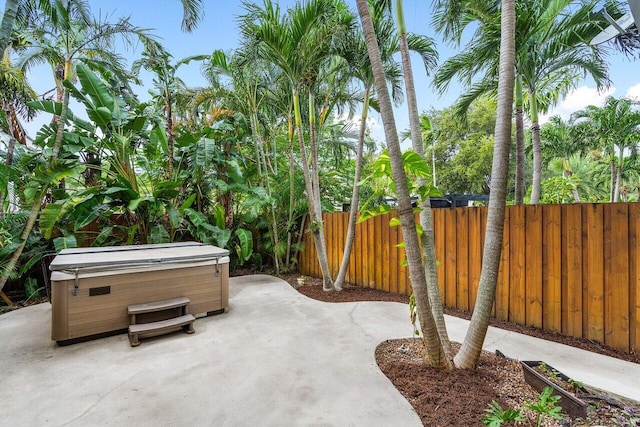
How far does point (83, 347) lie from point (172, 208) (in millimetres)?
2550

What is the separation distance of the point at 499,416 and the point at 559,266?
2.10 metres

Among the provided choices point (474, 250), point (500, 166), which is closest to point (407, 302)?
point (474, 250)

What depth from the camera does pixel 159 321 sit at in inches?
120

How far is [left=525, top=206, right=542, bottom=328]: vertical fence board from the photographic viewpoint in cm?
296

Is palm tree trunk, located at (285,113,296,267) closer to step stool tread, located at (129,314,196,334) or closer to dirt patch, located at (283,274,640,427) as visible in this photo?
step stool tread, located at (129,314,196,334)

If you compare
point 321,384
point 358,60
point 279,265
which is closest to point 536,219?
point 321,384

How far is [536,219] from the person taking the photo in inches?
117

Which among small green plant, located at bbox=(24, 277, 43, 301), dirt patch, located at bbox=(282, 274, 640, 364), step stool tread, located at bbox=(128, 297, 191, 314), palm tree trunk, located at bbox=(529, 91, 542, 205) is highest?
palm tree trunk, located at bbox=(529, 91, 542, 205)

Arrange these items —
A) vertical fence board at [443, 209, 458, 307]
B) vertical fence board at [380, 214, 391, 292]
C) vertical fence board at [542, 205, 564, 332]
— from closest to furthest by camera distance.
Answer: vertical fence board at [542, 205, 564, 332] < vertical fence board at [443, 209, 458, 307] < vertical fence board at [380, 214, 391, 292]

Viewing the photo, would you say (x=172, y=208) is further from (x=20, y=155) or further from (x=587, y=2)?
(x=587, y=2)

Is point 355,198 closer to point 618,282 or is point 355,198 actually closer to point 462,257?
point 462,257

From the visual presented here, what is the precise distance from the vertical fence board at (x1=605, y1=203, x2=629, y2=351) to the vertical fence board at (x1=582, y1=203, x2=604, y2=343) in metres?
0.05

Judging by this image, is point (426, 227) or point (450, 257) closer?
point (426, 227)

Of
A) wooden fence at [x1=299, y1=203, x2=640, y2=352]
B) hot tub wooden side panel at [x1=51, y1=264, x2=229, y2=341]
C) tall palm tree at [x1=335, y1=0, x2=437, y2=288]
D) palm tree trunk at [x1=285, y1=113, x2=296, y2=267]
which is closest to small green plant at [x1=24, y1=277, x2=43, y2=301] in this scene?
hot tub wooden side panel at [x1=51, y1=264, x2=229, y2=341]
